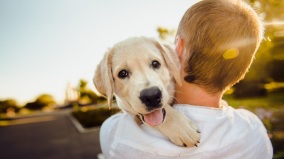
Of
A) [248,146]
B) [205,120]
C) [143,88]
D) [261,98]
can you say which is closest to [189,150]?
[205,120]

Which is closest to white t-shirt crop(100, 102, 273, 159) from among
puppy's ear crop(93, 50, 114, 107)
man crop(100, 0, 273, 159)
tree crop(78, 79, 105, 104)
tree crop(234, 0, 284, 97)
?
man crop(100, 0, 273, 159)

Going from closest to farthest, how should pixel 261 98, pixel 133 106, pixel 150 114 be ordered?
pixel 150 114, pixel 133 106, pixel 261 98

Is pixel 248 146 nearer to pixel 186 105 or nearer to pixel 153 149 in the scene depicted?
pixel 186 105

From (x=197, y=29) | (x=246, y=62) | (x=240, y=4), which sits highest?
(x=240, y=4)

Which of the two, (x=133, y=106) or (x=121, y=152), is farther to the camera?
(x=133, y=106)

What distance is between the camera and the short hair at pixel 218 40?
2436 mm

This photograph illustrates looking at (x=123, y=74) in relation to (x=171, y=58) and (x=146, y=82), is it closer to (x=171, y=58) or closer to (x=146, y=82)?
(x=146, y=82)

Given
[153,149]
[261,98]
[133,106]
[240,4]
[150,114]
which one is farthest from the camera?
[261,98]

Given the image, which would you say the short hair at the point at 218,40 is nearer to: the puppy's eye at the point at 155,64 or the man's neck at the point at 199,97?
the man's neck at the point at 199,97

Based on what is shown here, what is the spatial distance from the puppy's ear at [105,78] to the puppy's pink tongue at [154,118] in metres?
0.55

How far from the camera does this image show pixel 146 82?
2977mm

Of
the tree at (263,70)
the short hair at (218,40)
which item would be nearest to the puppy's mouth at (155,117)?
the short hair at (218,40)

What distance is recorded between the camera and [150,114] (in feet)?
9.14

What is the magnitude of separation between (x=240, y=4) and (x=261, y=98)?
64.2 ft
